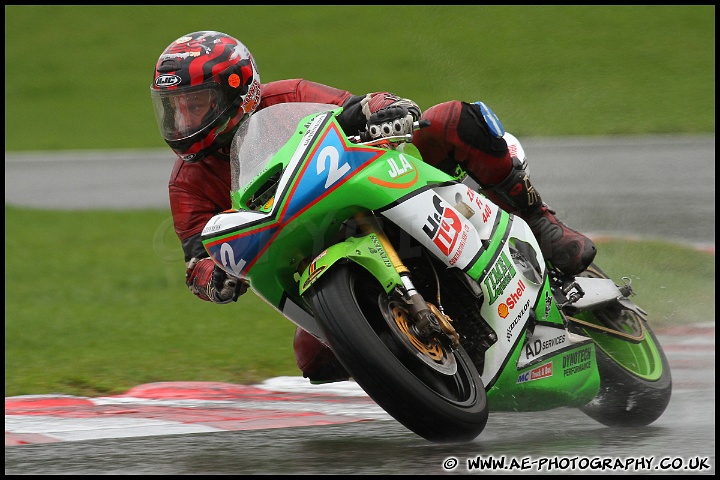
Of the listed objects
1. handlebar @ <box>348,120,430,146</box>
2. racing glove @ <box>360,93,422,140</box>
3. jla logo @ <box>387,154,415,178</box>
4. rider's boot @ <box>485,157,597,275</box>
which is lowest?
rider's boot @ <box>485,157,597,275</box>

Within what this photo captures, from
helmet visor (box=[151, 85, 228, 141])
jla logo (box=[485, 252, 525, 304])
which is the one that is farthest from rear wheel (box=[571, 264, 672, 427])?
helmet visor (box=[151, 85, 228, 141])

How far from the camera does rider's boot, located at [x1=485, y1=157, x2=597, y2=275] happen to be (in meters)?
4.95

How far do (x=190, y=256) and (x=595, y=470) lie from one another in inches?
75.7

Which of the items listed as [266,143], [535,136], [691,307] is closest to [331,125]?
[266,143]

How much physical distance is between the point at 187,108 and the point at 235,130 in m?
0.22

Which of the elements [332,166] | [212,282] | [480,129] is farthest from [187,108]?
[480,129]

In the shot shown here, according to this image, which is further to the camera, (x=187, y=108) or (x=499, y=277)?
(x=187, y=108)

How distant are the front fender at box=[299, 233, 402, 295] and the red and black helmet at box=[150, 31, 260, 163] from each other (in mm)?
865

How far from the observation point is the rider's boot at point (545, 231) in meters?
4.95

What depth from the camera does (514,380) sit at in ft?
14.5

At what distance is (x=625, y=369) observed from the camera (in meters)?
5.13

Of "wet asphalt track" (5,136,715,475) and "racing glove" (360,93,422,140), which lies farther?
"racing glove" (360,93,422,140)

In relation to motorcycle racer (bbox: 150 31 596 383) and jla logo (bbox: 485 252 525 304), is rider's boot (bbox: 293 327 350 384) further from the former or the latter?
jla logo (bbox: 485 252 525 304)

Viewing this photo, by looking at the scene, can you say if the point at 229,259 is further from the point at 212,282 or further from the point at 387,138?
the point at 387,138
